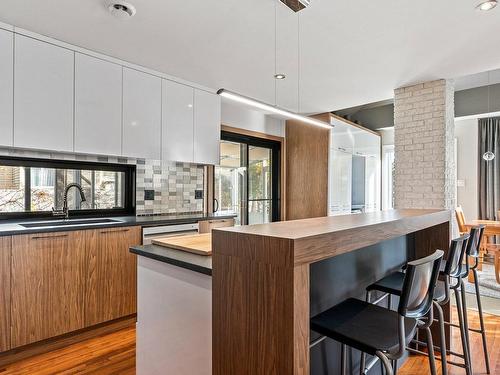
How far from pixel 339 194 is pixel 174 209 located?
2745 millimetres

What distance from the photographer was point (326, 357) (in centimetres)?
154

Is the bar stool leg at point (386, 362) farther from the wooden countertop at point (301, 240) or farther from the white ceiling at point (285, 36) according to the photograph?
the white ceiling at point (285, 36)

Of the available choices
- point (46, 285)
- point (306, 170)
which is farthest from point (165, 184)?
point (306, 170)

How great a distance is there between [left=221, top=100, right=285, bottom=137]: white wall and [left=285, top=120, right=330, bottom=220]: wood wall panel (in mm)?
237

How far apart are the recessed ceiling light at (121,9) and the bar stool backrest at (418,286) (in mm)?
2302

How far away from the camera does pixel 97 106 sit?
2867mm

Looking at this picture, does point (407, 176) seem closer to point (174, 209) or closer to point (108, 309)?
point (174, 209)

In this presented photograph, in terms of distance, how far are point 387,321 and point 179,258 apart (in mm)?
930

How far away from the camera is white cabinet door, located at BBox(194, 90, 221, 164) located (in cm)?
371

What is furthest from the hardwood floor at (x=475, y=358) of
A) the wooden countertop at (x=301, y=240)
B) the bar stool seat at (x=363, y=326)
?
the wooden countertop at (x=301, y=240)

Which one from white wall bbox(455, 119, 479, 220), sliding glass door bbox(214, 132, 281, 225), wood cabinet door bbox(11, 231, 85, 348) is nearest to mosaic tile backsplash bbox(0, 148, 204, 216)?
sliding glass door bbox(214, 132, 281, 225)

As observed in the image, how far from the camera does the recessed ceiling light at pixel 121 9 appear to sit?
6.91ft

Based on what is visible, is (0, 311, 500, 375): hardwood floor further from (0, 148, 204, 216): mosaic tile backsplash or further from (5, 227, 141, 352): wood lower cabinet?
(0, 148, 204, 216): mosaic tile backsplash

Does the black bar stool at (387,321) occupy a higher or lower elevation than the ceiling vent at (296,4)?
lower
